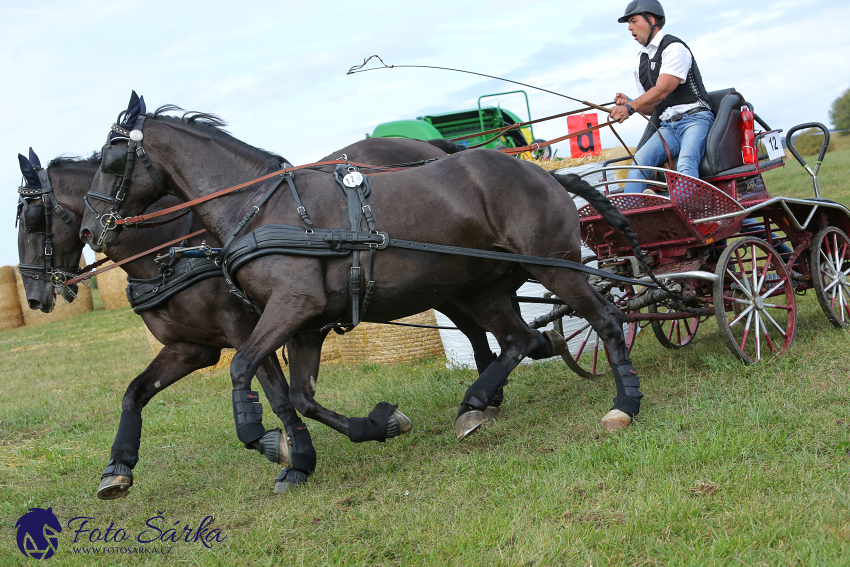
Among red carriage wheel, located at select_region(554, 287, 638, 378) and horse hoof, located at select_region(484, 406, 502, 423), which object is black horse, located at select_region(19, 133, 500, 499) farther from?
red carriage wheel, located at select_region(554, 287, 638, 378)

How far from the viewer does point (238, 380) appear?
11.7 feet

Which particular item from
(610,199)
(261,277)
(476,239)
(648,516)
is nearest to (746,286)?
(610,199)

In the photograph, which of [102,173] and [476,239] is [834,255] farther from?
[102,173]

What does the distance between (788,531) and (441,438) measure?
2320 mm

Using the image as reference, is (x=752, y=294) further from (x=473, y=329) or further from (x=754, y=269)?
(x=473, y=329)

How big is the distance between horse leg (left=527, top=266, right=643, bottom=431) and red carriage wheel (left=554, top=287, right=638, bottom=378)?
25.4 inches

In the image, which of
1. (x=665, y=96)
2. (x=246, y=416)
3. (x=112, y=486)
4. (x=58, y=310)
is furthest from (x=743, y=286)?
(x=58, y=310)

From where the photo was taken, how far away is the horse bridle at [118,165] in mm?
3910

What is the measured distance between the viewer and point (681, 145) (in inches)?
199

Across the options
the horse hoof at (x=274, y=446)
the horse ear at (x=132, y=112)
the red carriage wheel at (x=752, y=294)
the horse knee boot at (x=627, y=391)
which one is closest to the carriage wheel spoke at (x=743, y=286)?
the red carriage wheel at (x=752, y=294)

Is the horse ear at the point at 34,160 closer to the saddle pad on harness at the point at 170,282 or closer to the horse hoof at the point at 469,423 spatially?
the saddle pad on harness at the point at 170,282

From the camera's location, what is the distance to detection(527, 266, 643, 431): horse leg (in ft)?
13.7

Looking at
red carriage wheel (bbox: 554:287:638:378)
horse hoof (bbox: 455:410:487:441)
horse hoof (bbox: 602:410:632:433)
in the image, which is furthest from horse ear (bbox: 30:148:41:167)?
horse hoof (bbox: 602:410:632:433)

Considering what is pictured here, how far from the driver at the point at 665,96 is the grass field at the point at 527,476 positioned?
1.51m
